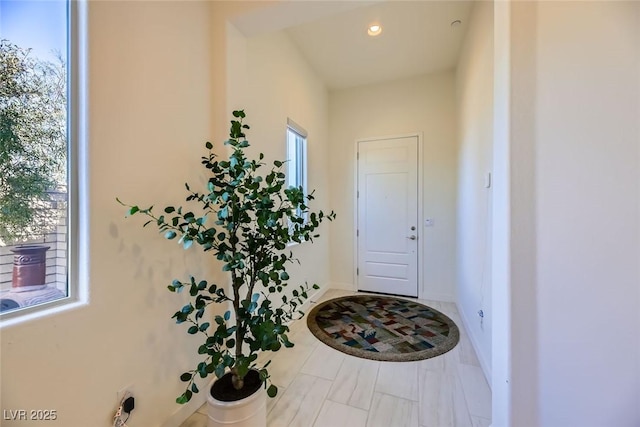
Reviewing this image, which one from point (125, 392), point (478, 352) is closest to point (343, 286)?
point (478, 352)

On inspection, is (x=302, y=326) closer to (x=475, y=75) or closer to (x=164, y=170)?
(x=164, y=170)

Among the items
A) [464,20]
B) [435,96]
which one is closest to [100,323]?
[464,20]

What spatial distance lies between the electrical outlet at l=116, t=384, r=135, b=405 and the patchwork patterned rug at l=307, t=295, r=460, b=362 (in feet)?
5.05

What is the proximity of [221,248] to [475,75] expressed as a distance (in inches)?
102

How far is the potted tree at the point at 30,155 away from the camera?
2.93 feet

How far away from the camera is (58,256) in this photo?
103 centimetres

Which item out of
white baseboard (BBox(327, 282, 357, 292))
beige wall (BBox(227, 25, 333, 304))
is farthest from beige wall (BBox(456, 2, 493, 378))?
beige wall (BBox(227, 25, 333, 304))

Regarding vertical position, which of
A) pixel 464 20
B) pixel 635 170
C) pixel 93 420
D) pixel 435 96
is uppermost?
pixel 464 20

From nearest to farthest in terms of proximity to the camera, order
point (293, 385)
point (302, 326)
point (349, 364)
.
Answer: point (293, 385), point (349, 364), point (302, 326)

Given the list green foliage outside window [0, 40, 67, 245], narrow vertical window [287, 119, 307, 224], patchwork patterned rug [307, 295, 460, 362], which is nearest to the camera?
green foliage outside window [0, 40, 67, 245]

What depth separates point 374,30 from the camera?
2664 millimetres

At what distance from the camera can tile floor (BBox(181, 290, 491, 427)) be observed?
151 centimetres

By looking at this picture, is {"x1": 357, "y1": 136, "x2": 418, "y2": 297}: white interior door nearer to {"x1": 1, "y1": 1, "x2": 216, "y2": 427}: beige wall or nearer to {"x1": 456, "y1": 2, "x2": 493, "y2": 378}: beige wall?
{"x1": 456, "y1": 2, "x2": 493, "y2": 378}: beige wall

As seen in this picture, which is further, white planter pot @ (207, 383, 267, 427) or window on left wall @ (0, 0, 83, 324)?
white planter pot @ (207, 383, 267, 427)
